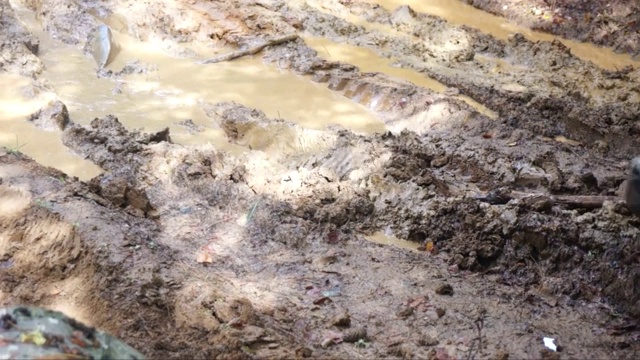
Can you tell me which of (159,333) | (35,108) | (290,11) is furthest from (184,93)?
(159,333)

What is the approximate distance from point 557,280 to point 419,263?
0.93 meters

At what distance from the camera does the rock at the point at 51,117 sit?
6293mm

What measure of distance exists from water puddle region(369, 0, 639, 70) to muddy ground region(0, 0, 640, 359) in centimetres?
66

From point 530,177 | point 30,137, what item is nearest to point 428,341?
point 530,177

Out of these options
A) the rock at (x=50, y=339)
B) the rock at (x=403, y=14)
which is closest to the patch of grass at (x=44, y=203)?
the rock at (x=50, y=339)

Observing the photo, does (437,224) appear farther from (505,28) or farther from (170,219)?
(505,28)

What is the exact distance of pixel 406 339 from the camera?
3.61 metres

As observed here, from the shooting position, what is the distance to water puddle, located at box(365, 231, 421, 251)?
16.2 feet

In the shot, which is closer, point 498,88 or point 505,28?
point 498,88

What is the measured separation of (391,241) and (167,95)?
3504 mm

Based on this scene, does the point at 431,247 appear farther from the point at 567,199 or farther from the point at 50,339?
the point at 50,339

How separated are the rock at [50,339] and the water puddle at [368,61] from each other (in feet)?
17.0

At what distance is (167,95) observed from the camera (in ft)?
23.8

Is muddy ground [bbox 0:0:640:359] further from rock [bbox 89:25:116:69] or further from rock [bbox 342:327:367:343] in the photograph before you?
rock [bbox 89:25:116:69]
